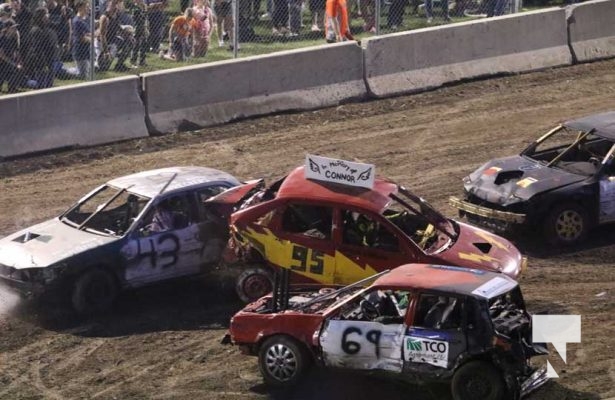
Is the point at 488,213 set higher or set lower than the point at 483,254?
lower

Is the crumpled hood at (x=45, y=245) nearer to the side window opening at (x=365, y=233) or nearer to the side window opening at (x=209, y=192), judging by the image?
the side window opening at (x=209, y=192)

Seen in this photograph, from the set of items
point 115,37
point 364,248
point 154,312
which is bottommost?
point 154,312

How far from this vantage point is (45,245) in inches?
552

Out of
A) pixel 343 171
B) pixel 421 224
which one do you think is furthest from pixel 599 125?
pixel 343 171

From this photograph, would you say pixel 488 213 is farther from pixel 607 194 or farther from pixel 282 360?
pixel 282 360

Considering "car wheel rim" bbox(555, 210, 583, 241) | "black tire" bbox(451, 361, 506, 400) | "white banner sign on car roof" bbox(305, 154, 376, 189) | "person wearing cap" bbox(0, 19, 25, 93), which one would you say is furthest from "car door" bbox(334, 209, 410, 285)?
"person wearing cap" bbox(0, 19, 25, 93)

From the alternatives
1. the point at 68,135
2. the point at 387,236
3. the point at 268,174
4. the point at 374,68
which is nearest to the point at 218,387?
the point at 387,236

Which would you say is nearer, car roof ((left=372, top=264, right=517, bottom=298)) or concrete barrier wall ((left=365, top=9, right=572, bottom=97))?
car roof ((left=372, top=264, right=517, bottom=298))

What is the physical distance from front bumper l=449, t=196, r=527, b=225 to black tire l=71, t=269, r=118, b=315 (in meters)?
4.53

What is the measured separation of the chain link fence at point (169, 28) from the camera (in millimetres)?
19797

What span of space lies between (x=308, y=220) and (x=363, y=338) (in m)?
2.56

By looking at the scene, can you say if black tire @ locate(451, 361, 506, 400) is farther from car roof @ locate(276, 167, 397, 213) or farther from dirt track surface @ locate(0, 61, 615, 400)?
car roof @ locate(276, 167, 397, 213)

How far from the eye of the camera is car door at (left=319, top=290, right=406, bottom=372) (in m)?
11.3

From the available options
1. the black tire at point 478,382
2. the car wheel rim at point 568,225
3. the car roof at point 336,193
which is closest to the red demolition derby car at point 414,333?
the black tire at point 478,382
